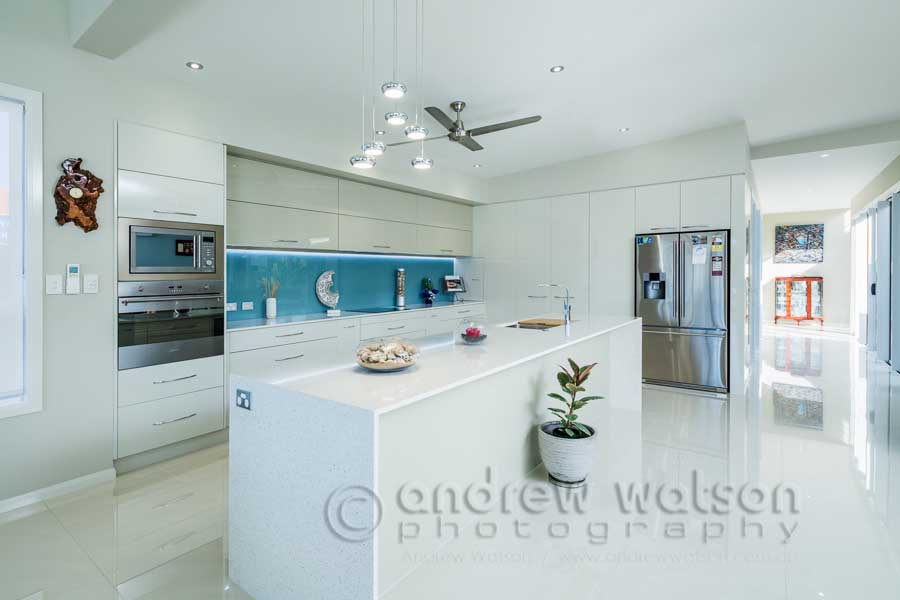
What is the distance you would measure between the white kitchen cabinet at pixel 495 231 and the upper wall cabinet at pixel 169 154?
3.86 meters

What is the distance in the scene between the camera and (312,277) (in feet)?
15.9

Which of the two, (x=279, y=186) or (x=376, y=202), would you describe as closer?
(x=279, y=186)

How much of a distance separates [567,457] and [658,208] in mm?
3675

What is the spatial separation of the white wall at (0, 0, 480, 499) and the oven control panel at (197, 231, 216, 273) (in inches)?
21.3

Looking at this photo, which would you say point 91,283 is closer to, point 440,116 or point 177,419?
point 177,419

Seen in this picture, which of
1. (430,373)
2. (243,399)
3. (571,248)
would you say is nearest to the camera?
(243,399)

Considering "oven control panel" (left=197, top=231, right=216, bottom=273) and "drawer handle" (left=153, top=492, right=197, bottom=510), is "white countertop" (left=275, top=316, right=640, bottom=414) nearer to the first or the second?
"drawer handle" (left=153, top=492, right=197, bottom=510)

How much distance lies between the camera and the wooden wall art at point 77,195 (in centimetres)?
264

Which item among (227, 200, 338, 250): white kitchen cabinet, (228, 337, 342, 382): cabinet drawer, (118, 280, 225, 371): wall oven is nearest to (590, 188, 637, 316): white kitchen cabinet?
(227, 200, 338, 250): white kitchen cabinet

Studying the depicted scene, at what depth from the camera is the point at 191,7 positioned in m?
2.45

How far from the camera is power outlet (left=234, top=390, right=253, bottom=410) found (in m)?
1.81

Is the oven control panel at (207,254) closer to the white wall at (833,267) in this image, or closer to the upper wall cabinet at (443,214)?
the upper wall cabinet at (443,214)

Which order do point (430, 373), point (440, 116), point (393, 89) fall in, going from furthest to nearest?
point (440, 116)
point (393, 89)
point (430, 373)

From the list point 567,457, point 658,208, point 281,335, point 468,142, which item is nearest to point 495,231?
point 658,208
